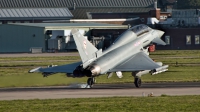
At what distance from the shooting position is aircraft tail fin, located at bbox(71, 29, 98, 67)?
132 feet

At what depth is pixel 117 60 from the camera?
145 ft

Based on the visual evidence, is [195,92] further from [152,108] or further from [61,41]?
[61,41]

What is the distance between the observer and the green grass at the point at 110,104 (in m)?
30.4

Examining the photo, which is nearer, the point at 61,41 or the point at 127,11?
the point at 61,41

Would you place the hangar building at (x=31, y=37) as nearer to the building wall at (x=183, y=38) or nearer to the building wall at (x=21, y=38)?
the building wall at (x=21, y=38)

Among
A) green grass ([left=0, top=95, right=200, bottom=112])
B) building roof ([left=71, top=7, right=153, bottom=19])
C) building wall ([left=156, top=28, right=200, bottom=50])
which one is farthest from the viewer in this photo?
building roof ([left=71, top=7, right=153, bottom=19])

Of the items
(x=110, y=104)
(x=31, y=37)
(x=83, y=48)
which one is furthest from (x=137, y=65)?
(x=31, y=37)

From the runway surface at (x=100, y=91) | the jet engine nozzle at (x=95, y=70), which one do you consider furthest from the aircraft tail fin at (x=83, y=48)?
the runway surface at (x=100, y=91)

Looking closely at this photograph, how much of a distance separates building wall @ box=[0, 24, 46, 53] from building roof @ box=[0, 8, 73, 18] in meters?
24.2

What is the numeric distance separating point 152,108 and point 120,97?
222 inches

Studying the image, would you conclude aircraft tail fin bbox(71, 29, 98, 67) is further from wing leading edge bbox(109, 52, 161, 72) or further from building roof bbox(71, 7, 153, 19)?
building roof bbox(71, 7, 153, 19)

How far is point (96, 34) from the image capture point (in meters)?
122

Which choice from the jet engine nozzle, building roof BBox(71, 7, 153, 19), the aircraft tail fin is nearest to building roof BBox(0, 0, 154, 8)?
building roof BBox(71, 7, 153, 19)

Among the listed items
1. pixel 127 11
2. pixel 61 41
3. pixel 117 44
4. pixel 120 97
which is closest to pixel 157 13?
pixel 127 11
